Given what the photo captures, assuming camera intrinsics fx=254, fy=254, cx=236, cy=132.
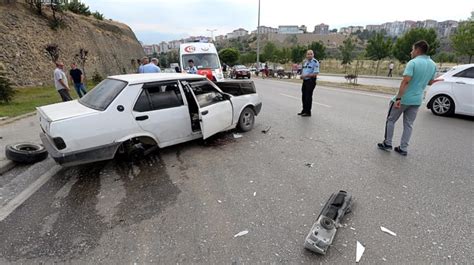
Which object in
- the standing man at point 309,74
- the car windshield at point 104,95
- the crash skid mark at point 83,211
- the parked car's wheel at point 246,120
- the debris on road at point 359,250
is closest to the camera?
the debris on road at point 359,250

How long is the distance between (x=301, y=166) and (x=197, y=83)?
8.54 ft

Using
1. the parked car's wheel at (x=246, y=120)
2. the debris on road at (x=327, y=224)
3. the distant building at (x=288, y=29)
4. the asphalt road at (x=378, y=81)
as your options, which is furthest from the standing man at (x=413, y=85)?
the distant building at (x=288, y=29)

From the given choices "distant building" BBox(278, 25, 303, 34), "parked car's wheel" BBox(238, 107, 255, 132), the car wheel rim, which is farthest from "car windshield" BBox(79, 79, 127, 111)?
"distant building" BBox(278, 25, 303, 34)

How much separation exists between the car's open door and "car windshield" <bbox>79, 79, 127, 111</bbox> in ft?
4.21

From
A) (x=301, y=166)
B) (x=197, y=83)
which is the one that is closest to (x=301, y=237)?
(x=301, y=166)

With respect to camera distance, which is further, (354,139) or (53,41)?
(53,41)

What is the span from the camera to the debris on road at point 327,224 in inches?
91.3

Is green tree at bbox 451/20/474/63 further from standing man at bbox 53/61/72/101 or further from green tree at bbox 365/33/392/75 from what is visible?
standing man at bbox 53/61/72/101

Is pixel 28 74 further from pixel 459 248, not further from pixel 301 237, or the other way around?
pixel 459 248

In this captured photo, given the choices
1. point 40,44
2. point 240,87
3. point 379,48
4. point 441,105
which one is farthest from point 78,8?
point 379,48

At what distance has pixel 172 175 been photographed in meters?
3.96

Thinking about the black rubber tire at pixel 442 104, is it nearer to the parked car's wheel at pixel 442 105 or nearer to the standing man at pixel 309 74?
the parked car's wheel at pixel 442 105

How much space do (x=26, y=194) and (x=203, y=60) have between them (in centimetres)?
1155

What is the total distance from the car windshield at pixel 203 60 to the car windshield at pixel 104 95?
31.3ft
